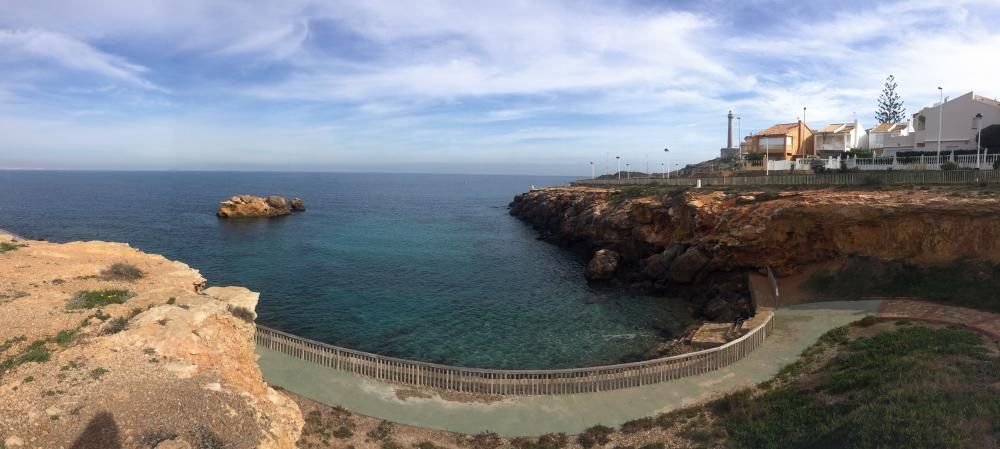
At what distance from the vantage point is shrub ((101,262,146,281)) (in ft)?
60.3

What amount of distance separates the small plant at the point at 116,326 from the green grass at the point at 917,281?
28658mm

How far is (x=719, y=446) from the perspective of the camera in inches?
471

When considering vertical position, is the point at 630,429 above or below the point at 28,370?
below

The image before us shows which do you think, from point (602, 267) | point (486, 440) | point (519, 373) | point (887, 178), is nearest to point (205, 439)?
point (486, 440)

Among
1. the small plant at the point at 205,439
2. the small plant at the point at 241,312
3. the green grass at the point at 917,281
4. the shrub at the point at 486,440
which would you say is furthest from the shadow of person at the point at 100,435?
the green grass at the point at 917,281

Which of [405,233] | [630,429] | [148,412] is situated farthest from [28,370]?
[405,233]

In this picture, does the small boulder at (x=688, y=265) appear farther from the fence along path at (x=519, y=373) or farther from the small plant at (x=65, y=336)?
the small plant at (x=65, y=336)

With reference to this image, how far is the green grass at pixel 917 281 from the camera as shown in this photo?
21.9 meters

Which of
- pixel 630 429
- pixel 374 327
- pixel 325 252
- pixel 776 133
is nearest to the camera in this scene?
pixel 630 429

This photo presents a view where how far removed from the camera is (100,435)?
931 cm

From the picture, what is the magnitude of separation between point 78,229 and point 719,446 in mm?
71126

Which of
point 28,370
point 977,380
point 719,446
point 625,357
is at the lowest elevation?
point 625,357

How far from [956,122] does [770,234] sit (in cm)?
2358

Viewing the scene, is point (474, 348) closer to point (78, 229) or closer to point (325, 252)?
point (325, 252)
